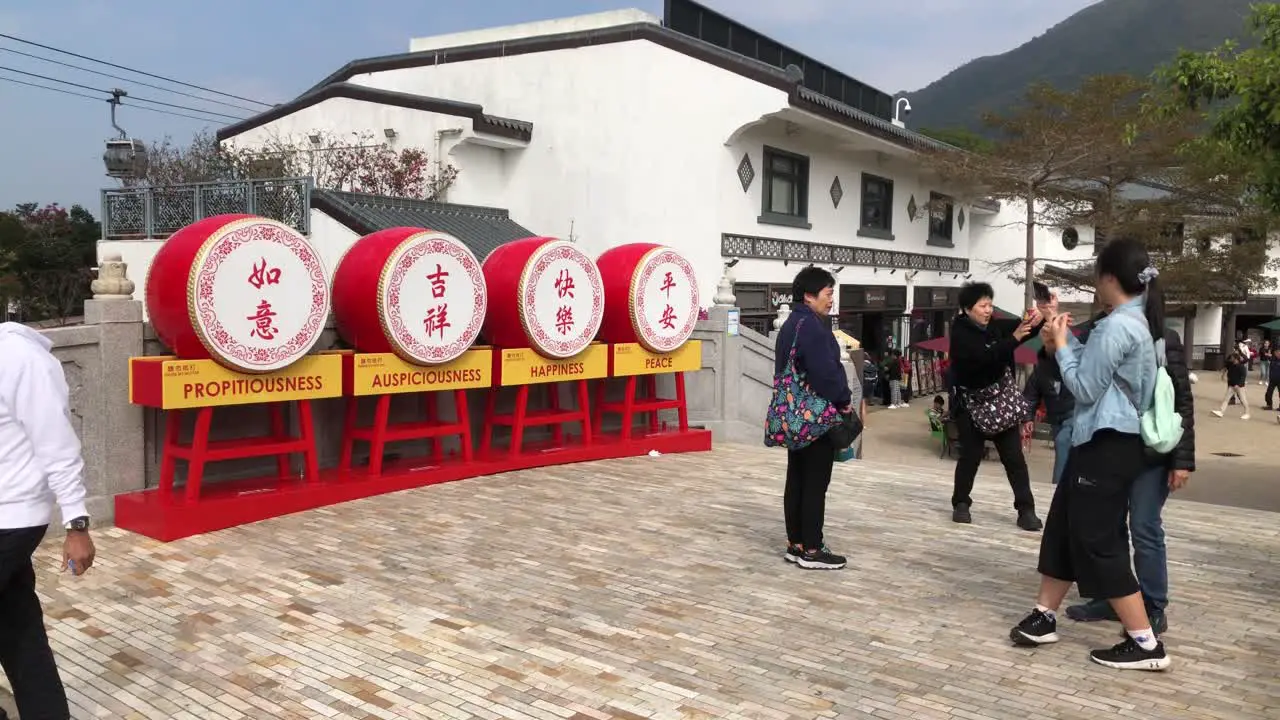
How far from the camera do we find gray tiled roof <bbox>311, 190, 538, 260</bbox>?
1310 cm

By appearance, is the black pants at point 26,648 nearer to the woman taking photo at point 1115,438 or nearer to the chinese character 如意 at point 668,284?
the woman taking photo at point 1115,438

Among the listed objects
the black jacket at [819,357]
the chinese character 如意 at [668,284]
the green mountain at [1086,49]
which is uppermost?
the green mountain at [1086,49]

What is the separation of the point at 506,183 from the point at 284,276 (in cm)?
1169

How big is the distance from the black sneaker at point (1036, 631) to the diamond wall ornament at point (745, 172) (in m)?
13.0

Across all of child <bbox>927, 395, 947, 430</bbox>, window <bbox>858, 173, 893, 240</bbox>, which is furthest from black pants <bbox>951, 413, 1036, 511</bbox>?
window <bbox>858, 173, 893, 240</bbox>

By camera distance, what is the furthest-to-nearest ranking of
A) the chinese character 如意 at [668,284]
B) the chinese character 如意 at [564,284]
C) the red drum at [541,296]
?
the chinese character 如意 at [668,284]
the chinese character 如意 at [564,284]
the red drum at [541,296]

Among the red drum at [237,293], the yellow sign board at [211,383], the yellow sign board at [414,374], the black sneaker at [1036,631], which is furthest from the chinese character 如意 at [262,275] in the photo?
the black sneaker at [1036,631]

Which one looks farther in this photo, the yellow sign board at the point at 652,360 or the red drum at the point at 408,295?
the yellow sign board at the point at 652,360

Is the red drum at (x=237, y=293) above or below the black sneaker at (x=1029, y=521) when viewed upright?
above

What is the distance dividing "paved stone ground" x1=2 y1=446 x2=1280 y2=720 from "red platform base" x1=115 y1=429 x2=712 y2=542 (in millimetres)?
148

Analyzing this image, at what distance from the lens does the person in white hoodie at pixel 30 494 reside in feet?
10.4

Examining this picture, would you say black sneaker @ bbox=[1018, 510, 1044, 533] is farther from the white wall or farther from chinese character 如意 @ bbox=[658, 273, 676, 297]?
the white wall

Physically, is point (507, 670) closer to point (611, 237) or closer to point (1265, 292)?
point (611, 237)

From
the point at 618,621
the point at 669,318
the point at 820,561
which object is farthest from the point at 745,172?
the point at 618,621
